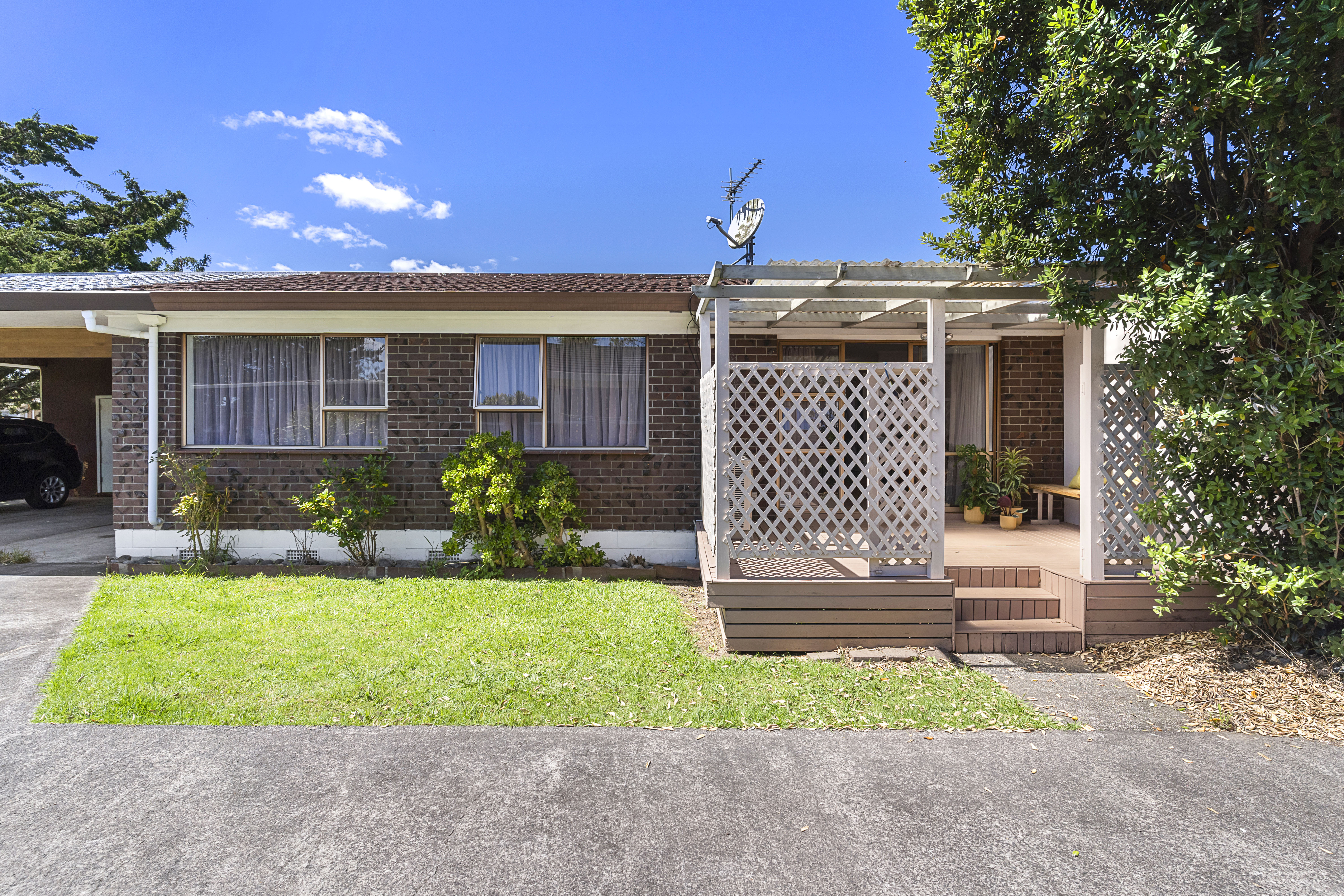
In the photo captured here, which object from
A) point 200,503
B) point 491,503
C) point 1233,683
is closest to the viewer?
point 1233,683

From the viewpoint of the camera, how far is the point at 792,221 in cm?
1380

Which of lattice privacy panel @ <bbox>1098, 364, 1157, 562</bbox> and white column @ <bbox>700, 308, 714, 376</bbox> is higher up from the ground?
white column @ <bbox>700, 308, 714, 376</bbox>

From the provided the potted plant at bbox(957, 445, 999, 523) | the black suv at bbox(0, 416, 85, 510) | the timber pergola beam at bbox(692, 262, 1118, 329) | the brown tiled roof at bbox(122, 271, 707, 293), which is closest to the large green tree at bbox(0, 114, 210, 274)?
the black suv at bbox(0, 416, 85, 510)

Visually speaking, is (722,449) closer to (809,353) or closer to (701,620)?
(701,620)

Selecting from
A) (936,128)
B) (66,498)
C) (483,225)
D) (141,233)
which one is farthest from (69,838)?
(141,233)

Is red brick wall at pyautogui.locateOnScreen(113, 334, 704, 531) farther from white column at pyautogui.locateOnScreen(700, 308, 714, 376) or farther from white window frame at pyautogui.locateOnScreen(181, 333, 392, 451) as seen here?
white column at pyautogui.locateOnScreen(700, 308, 714, 376)

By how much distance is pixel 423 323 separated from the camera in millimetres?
7426

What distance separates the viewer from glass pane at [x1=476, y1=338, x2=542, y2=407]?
24.8 feet

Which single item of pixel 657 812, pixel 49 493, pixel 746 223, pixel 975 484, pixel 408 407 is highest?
pixel 746 223

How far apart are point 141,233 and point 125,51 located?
7.46m

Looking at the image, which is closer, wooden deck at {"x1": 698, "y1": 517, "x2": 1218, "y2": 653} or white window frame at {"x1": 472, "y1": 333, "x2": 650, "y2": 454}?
wooden deck at {"x1": 698, "y1": 517, "x2": 1218, "y2": 653}

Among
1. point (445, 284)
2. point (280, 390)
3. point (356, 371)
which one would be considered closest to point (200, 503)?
point (280, 390)

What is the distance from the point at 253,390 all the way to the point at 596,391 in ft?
13.0

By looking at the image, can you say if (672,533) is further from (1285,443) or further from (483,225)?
(483,225)
